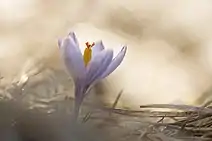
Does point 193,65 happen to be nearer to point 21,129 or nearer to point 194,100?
point 194,100

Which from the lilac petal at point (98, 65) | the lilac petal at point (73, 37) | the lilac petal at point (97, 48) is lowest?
the lilac petal at point (98, 65)

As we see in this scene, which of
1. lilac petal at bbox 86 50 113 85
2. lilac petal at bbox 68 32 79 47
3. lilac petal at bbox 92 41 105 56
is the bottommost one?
lilac petal at bbox 86 50 113 85

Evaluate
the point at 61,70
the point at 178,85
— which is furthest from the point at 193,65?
the point at 61,70

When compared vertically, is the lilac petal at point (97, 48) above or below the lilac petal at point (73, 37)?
below

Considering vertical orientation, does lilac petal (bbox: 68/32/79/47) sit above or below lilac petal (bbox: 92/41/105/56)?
above
